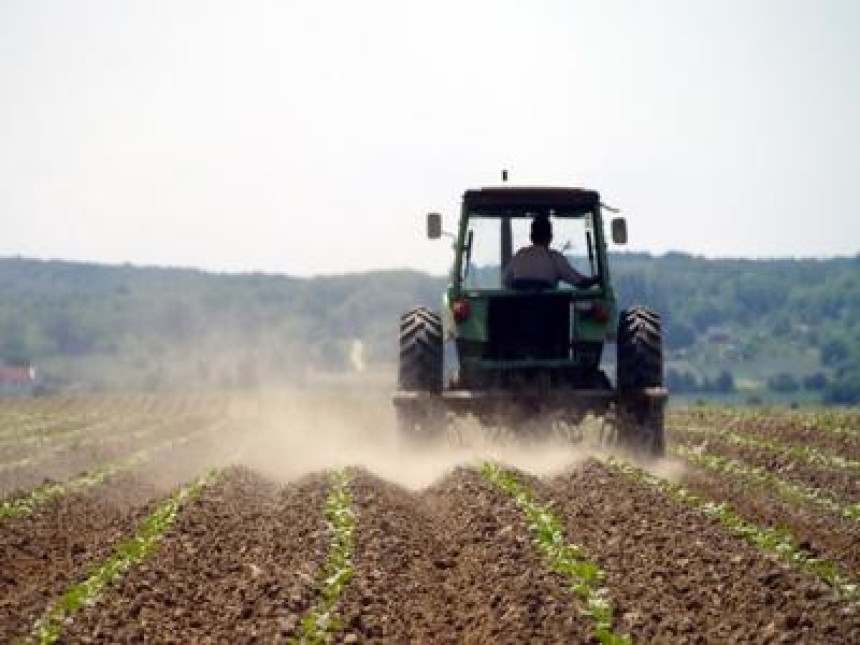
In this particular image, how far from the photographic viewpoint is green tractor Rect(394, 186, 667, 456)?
19.0 m

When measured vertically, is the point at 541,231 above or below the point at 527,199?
below

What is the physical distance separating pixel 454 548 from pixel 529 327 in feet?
21.9

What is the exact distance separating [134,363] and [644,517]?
332ft

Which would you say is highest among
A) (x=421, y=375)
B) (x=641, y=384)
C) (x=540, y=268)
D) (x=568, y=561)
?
(x=540, y=268)

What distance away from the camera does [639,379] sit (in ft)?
62.3

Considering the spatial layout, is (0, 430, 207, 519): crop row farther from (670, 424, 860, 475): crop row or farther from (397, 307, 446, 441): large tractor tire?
(670, 424, 860, 475): crop row

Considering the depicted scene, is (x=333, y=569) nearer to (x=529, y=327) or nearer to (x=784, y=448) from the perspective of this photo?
(x=529, y=327)

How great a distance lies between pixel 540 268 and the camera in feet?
64.2

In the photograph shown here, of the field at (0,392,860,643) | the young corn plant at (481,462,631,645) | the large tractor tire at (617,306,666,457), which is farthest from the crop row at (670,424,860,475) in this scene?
the young corn plant at (481,462,631,645)

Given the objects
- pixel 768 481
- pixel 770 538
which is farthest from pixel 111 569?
pixel 768 481

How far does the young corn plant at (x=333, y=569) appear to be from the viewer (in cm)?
972

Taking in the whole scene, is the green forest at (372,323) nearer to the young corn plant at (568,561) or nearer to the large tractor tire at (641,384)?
the large tractor tire at (641,384)

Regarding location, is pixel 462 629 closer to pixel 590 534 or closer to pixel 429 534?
→ pixel 590 534

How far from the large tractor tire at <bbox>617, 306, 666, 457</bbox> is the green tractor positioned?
13 millimetres
